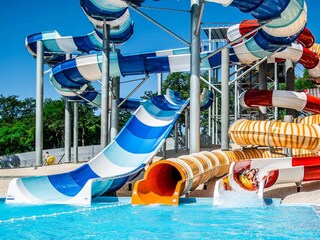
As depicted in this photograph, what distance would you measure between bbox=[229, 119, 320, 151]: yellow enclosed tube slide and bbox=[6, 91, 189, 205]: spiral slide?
1447mm

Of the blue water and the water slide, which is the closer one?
the blue water

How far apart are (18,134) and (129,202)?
24185mm

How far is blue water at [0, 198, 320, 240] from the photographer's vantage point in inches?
175

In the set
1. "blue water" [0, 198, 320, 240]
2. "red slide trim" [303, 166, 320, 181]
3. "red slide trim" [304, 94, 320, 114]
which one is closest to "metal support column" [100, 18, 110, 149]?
"blue water" [0, 198, 320, 240]

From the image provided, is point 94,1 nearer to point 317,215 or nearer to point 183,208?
point 183,208

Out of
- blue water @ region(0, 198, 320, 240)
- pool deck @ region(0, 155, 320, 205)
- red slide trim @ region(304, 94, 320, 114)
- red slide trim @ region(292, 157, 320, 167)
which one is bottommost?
blue water @ region(0, 198, 320, 240)

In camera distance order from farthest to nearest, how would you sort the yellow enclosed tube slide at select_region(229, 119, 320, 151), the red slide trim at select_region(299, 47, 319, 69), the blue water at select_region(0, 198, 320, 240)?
the red slide trim at select_region(299, 47, 319, 69) → the yellow enclosed tube slide at select_region(229, 119, 320, 151) → the blue water at select_region(0, 198, 320, 240)

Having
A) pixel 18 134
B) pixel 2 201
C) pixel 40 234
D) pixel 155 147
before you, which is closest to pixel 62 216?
pixel 40 234

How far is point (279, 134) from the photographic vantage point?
8.43 meters

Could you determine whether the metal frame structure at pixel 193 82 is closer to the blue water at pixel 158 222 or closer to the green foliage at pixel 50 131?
the blue water at pixel 158 222

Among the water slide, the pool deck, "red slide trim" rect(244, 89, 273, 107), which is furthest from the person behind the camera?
"red slide trim" rect(244, 89, 273, 107)

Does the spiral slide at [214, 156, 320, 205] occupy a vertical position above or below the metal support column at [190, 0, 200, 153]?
below

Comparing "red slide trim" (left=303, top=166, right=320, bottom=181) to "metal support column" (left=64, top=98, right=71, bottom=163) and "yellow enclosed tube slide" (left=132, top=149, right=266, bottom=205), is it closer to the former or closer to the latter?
Answer: "yellow enclosed tube slide" (left=132, top=149, right=266, bottom=205)

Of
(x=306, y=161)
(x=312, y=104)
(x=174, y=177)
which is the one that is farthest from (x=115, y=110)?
(x=306, y=161)
